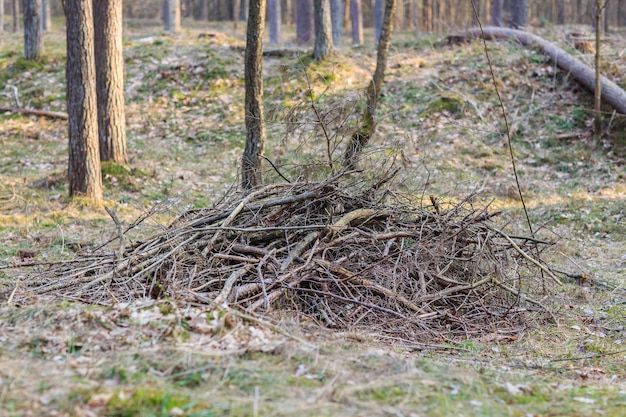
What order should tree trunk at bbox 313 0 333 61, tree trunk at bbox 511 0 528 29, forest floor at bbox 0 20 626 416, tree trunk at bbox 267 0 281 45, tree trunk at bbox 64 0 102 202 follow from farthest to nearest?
tree trunk at bbox 267 0 281 45 → tree trunk at bbox 511 0 528 29 → tree trunk at bbox 313 0 333 61 → tree trunk at bbox 64 0 102 202 → forest floor at bbox 0 20 626 416

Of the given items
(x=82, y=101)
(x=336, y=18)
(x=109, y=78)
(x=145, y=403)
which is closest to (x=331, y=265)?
(x=145, y=403)

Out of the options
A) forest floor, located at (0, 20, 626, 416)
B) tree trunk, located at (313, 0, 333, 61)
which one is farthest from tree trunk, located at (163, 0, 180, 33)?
tree trunk, located at (313, 0, 333, 61)

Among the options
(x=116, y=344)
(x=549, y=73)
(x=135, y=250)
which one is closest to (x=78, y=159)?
(x=135, y=250)

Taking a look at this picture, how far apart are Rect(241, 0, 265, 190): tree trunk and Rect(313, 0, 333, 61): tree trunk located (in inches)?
291

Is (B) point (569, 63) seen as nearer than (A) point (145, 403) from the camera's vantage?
No

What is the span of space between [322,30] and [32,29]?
25.7 feet

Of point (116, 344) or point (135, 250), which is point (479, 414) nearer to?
point (116, 344)

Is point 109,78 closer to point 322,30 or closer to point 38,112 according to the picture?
point 38,112

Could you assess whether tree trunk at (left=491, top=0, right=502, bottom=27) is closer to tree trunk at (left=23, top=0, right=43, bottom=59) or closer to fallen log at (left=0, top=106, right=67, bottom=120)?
tree trunk at (left=23, top=0, right=43, bottom=59)

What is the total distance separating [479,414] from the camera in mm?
3186

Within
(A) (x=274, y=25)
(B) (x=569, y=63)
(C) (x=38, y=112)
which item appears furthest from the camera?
(A) (x=274, y=25)

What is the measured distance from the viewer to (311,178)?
6.49 m

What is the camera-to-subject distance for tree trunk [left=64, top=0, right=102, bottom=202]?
891 cm

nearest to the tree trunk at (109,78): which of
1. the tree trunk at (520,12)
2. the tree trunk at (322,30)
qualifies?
the tree trunk at (322,30)
